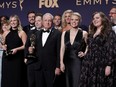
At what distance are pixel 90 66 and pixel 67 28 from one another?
127 cm

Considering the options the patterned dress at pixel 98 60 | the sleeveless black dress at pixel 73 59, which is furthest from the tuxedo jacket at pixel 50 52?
the patterned dress at pixel 98 60

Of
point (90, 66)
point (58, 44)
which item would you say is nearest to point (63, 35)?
point (58, 44)

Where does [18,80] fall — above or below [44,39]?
below

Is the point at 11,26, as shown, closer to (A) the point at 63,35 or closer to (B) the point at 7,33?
(B) the point at 7,33

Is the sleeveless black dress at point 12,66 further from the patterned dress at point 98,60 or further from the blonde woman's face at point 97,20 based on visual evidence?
the blonde woman's face at point 97,20

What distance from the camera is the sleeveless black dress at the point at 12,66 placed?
7574mm

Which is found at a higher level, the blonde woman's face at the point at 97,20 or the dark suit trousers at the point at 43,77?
the blonde woman's face at the point at 97,20

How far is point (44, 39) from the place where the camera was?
278 inches

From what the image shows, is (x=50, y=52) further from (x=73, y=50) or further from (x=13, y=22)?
(x=13, y=22)

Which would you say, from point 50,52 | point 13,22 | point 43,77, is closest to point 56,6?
point 13,22

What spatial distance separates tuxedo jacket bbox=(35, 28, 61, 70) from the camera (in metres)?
6.99

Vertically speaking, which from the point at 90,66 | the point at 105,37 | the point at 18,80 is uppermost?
the point at 105,37

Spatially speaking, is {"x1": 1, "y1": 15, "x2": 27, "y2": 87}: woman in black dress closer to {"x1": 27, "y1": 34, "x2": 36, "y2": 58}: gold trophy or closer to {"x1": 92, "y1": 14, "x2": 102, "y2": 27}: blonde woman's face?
{"x1": 27, "y1": 34, "x2": 36, "y2": 58}: gold trophy

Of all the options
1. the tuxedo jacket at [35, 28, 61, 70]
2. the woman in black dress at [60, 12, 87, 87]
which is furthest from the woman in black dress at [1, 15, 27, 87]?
the woman in black dress at [60, 12, 87, 87]
